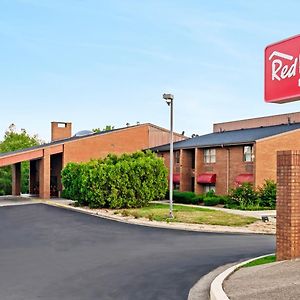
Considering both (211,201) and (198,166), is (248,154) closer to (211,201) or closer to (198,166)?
(211,201)

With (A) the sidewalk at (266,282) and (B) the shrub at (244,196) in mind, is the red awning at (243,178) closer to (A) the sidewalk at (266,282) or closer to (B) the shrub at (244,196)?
(B) the shrub at (244,196)

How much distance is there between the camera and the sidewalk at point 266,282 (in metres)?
8.55

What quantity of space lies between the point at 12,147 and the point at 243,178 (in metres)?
48.0

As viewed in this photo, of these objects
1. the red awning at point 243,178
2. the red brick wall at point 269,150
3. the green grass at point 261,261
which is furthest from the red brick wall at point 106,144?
the green grass at point 261,261

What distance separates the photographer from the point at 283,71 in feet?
34.4

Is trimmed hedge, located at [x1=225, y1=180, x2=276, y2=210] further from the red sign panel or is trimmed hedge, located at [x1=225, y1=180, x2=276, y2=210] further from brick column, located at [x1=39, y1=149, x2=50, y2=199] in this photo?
the red sign panel

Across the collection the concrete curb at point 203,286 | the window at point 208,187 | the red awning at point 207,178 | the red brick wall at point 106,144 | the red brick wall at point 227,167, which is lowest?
the concrete curb at point 203,286

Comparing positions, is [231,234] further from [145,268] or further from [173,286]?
[173,286]

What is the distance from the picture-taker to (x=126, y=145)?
164 feet

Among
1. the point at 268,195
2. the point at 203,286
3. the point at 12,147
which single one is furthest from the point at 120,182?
the point at 12,147

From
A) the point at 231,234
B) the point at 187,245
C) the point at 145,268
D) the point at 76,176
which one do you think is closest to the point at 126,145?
the point at 76,176

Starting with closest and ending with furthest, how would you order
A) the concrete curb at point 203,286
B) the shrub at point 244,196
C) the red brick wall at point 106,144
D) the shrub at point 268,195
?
the concrete curb at point 203,286
the shrub at point 268,195
the shrub at point 244,196
the red brick wall at point 106,144

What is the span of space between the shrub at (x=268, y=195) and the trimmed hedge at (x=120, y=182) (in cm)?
742

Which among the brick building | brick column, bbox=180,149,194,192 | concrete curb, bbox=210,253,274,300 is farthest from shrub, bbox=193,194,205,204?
concrete curb, bbox=210,253,274,300
